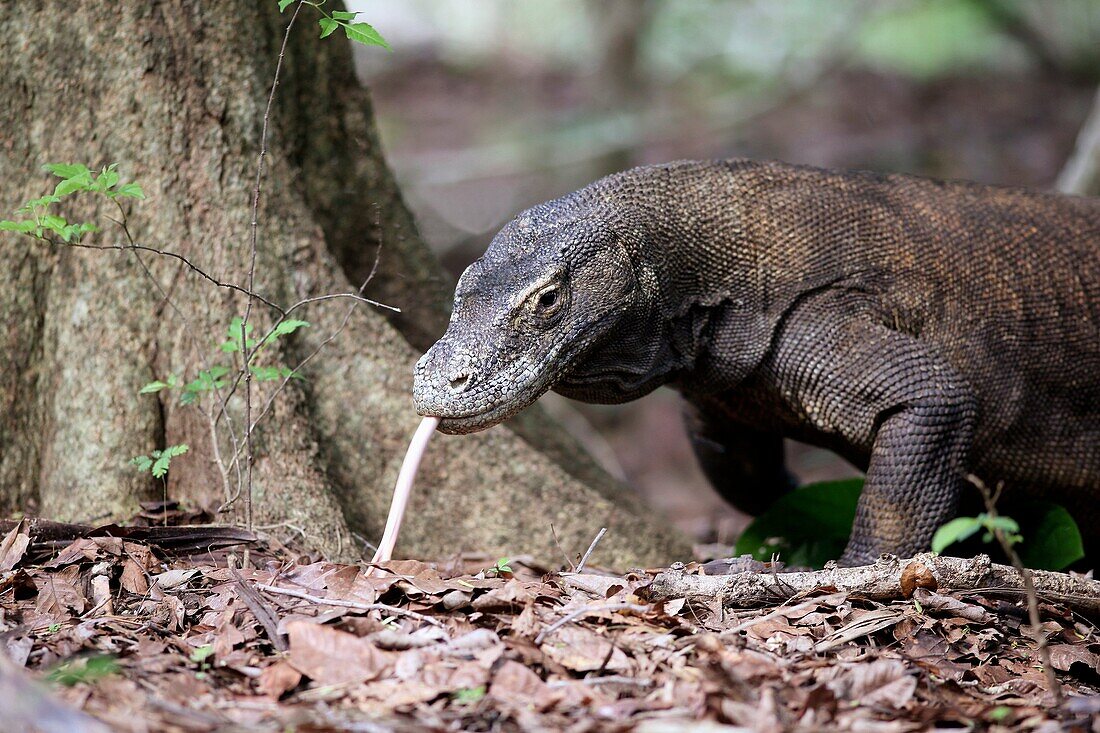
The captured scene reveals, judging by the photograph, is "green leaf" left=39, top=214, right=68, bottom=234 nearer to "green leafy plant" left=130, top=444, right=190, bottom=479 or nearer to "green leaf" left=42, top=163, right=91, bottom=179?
"green leaf" left=42, top=163, right=91, bottom=179

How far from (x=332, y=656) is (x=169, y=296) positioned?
6.62 ft

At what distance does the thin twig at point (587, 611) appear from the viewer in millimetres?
2920

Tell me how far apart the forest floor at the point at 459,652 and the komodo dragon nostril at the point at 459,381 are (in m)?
0.58

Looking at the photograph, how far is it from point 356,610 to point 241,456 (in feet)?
4.07

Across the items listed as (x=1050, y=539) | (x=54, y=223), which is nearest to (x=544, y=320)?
(x=54, y=223)

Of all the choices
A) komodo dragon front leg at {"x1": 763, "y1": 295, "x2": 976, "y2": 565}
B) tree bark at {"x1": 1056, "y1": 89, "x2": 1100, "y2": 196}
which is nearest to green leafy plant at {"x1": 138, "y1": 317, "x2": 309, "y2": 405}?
komodo dragon front leg at {"x1": 763, "y1": 295, "x2": 976, "y2": 565}

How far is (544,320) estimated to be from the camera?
147 inches

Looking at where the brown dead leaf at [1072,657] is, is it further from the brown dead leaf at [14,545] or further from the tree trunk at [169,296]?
the brown dead leaf at [14,545]

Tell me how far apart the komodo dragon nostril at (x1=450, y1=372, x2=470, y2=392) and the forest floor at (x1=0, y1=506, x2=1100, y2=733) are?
58cm

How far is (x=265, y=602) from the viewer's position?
3.14m

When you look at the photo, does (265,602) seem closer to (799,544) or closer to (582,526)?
(582,526)

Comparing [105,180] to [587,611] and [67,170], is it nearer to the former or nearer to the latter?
[67,170]

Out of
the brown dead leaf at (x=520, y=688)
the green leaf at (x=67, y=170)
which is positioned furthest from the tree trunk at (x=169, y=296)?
the brown dead leaf at (x=520, y=688)

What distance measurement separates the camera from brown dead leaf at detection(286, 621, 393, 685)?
8.86 ft
